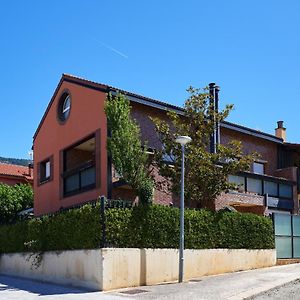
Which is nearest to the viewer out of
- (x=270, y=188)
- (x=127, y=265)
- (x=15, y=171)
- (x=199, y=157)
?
(x=127, y=265)

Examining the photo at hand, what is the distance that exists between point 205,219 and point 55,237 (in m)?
5.18

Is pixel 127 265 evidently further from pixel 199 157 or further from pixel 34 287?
pixel 199 157

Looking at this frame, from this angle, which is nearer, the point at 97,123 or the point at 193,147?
the point at 193,147

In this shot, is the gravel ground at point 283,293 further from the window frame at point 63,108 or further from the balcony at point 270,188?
the window frame at point 63,108

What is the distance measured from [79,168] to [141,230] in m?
8.41

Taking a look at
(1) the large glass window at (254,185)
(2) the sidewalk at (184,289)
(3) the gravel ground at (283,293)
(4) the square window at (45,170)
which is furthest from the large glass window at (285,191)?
(4) the square window at (45,170)

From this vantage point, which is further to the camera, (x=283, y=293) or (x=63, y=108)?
(x=63, y=108)

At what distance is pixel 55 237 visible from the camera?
17422 millimetres

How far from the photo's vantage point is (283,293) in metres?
13.5

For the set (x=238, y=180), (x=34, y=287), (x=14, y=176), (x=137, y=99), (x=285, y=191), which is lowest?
(x=34, y=287)

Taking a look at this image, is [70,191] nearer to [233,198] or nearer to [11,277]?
[11,277]

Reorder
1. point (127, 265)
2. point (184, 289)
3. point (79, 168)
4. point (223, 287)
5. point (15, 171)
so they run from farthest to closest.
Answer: point (15, 171) < point (79, 168) < point (127, 265) < point (223, 287) < point (184, 289)

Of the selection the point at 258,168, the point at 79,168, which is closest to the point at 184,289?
the point at 79,168

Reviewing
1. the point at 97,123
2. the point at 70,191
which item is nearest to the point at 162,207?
the point at 97,123
